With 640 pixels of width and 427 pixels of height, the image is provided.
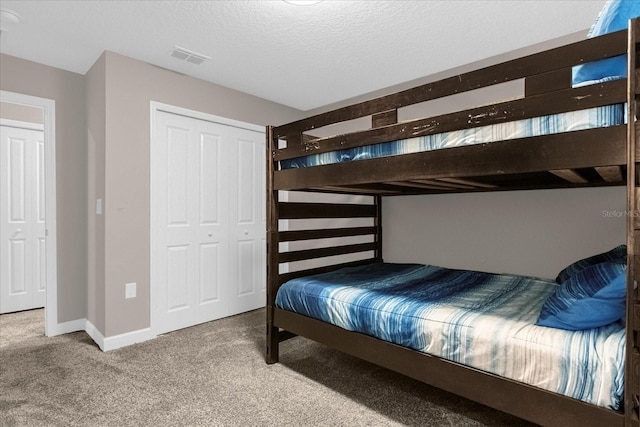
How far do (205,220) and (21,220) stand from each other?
84.1 inches

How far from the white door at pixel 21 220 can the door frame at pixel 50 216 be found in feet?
2.98

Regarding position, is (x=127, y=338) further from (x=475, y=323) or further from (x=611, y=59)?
(x=611, y=59)

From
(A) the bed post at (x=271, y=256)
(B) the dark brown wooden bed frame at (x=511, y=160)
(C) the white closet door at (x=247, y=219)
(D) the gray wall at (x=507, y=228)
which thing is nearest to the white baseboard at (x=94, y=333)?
(C) the white closet door at (x=247, y=219)

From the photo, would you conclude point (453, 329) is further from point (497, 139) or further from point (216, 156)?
point (216, 156)

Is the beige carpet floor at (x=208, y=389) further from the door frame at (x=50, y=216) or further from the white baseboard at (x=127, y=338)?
the door frame at (x=50, y=216)

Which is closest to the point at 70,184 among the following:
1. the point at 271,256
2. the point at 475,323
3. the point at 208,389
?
the point at 271,256

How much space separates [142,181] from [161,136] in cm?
42

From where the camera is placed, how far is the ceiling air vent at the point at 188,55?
249 cm

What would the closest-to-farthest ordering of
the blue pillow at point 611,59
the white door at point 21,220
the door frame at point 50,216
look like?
the blue pillow at point 611,59 → the door frame at point 50,216 → the white door at point 21,220

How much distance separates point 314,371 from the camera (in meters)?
2.17

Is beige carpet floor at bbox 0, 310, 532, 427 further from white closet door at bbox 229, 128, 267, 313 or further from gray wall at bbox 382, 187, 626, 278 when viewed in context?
gray wall at bbox 382, 187, 626, 278

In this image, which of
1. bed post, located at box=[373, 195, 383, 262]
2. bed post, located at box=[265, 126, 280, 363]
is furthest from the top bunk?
bed post, located at box=[373, 195, 383, 262]

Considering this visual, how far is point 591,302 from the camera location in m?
1.16

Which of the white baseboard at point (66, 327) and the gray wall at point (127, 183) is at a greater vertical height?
the gray wall at point (127, 183)
